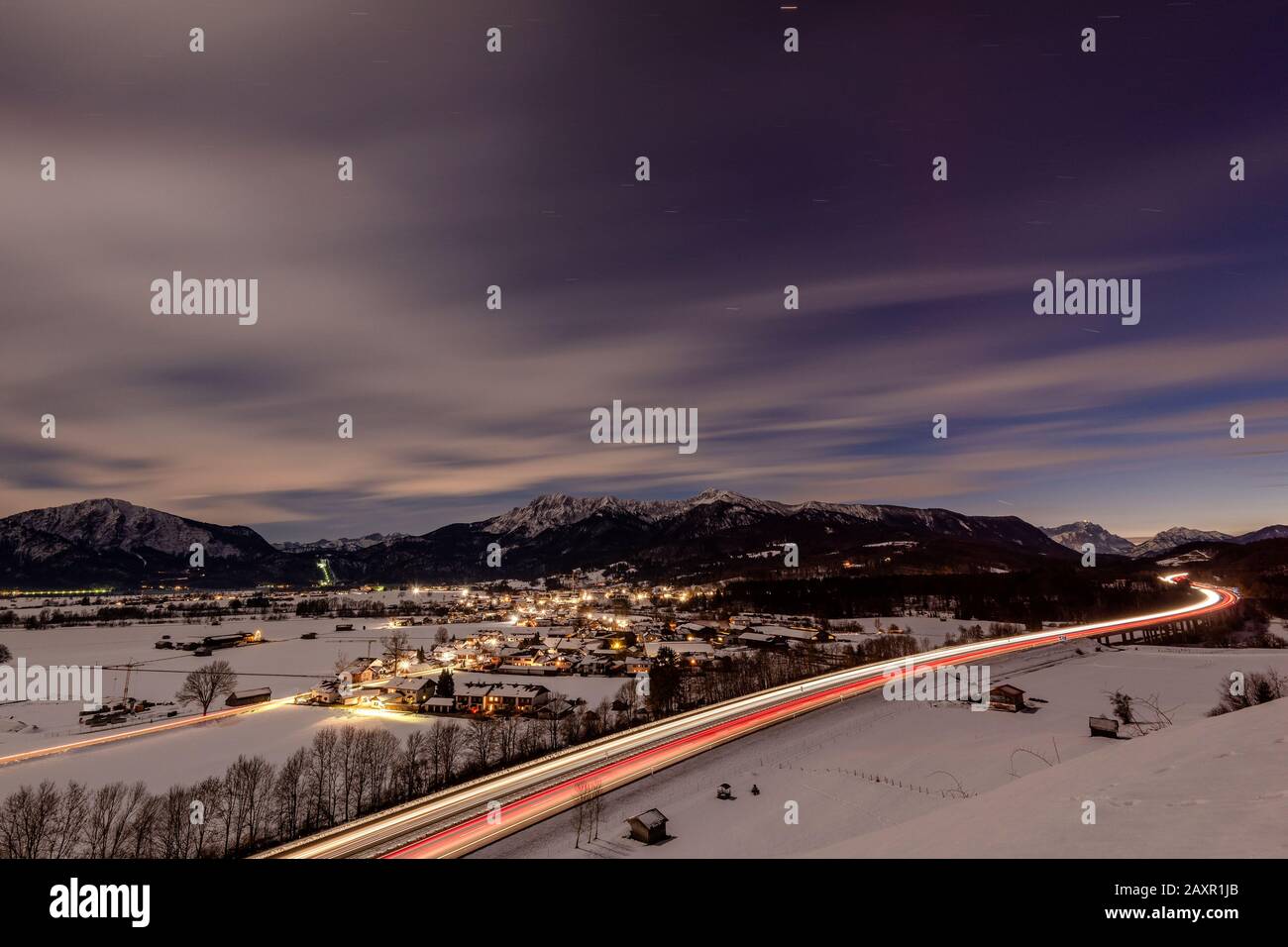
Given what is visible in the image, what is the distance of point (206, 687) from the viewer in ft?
207

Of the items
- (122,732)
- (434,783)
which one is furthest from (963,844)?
(122,732)

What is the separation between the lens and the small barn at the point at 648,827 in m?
25.0

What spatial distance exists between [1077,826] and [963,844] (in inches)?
62.9

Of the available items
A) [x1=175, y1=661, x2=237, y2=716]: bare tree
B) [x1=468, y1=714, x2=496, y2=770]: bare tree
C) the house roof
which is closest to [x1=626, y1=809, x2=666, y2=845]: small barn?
the house roof

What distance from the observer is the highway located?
24.0 m

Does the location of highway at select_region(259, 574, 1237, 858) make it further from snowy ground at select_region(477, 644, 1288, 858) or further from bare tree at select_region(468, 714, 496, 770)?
bare tree at select_region(468, 714, 496, 770)

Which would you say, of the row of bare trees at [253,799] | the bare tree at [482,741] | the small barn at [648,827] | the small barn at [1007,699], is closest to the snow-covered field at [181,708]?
the row of bare trees at [253,799]

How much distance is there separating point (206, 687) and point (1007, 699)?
260 ft

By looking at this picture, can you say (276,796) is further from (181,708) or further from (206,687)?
(181,708)

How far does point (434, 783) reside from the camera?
3512 centimetres

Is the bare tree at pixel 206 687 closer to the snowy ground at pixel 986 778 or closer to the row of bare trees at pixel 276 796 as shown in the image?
the row of bare trees at pixel 276 796

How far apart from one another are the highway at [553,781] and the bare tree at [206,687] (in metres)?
46.3

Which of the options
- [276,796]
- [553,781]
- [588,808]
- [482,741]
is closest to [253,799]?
[276,796]
